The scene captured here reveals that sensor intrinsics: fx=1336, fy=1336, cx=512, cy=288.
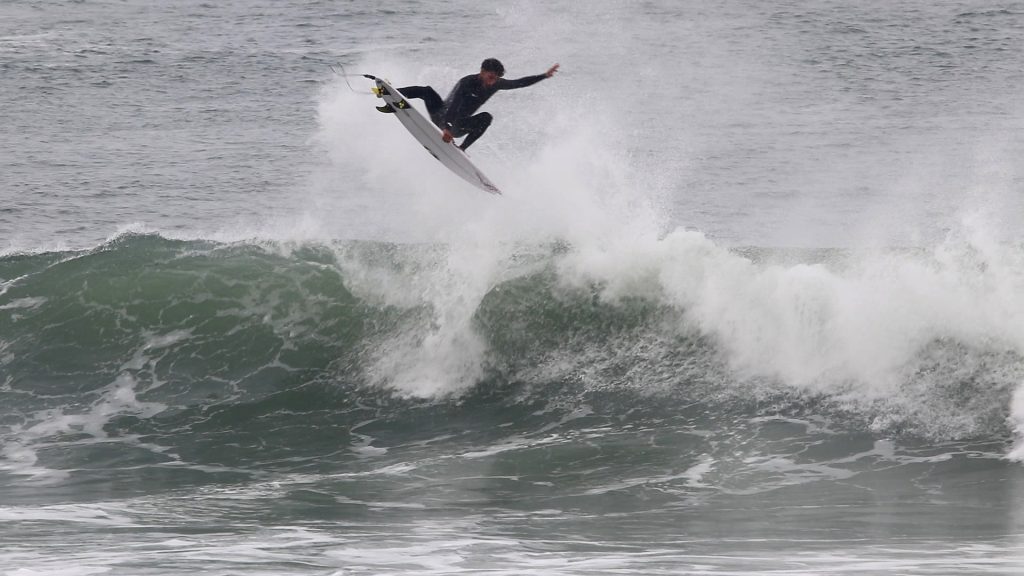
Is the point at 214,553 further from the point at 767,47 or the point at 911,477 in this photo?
the point at 767,47

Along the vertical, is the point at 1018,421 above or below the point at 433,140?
below

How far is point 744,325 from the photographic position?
13.9m

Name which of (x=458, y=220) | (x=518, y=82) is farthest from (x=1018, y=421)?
(x=458, y=220)

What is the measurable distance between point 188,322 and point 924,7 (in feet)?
89.8

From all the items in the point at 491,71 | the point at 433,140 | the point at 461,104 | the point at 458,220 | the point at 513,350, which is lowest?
the point at 513,350

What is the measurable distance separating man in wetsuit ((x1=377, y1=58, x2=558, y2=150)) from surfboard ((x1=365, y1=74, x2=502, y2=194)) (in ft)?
0.33

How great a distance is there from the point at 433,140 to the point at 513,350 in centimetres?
241

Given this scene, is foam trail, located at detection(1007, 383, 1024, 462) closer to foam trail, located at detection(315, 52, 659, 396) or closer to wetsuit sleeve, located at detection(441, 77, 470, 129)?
foam trail, located at detection(315, 52, 659, 396)

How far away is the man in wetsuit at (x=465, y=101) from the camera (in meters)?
13.3

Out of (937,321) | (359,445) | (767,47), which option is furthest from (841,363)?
(767,47)

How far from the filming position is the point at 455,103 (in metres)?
13.6

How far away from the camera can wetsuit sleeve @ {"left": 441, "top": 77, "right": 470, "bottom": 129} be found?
13.5 m

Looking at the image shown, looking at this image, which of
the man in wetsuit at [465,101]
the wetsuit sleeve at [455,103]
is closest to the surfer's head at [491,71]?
the man in wetsuit at [465,101]

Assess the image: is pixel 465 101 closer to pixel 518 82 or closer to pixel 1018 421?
pixel 518 82
